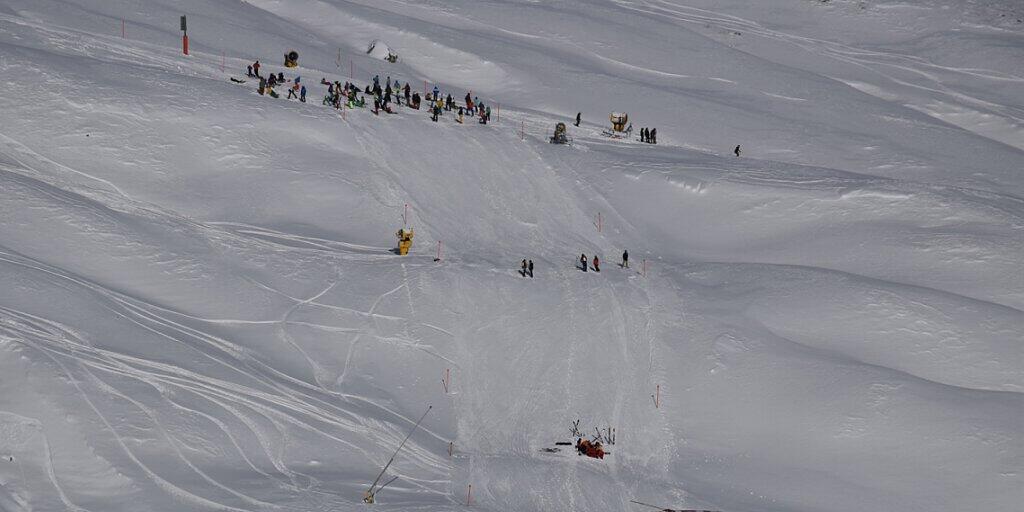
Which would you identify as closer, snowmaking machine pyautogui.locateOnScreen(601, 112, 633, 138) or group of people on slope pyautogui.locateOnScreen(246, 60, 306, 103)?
group of people on slope pyautogui.locateOnScreen(246, 60, 306, 103)

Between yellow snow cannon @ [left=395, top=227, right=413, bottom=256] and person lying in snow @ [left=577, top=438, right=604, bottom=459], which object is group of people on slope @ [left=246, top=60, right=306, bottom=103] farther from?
person lying in snow @ [left=577, top=438, right=604, bottom=459]

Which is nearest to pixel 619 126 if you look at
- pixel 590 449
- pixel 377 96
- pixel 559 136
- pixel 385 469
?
pixel 559 136

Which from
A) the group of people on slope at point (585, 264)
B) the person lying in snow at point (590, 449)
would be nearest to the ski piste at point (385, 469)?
the person lying in snow at point (590, 449)

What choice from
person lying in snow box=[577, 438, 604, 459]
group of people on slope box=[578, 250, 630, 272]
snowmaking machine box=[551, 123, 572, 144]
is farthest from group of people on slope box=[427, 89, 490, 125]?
person lying in snow box=[577, 438, 604, 459]

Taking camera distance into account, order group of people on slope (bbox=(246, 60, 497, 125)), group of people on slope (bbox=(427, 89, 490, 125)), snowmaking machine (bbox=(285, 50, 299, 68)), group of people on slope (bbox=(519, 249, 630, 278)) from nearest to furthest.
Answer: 1. group of people on slope (bbox=(519, 249, 630, 278))
2. group of people on slope (bbox=(246, 60, 497, 125))
3. group of people on slope (bbox=(427, 89, 490, 125))
4. snowmaking machine (bbox=(285, 50, 299, 68))

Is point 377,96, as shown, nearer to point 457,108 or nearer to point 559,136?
point 457,108

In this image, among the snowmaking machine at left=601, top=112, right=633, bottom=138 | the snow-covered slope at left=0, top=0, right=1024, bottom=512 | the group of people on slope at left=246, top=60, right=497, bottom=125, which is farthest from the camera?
the snowmaking machine at left=601, top=112, right=633, bottom=138

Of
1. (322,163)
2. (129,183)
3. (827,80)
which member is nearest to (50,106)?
(129,183)

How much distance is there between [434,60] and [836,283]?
27.0 m

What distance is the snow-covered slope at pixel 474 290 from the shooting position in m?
25.5

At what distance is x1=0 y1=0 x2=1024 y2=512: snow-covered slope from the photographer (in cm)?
2550

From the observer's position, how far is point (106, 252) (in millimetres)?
32031

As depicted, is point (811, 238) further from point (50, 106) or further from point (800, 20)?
point (800, 20)

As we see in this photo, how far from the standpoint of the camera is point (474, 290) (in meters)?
34.4
